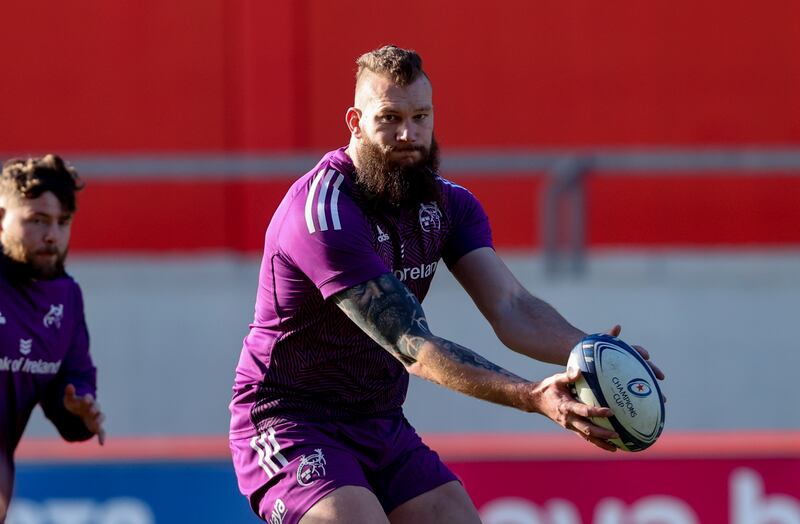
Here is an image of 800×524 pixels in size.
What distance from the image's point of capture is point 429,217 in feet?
16.6

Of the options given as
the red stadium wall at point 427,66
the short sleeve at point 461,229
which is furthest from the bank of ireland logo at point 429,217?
the red stadium wall at point 427,66

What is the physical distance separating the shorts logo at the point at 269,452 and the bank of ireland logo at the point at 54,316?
1625 mm

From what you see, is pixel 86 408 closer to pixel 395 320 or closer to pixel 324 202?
pixel 324 202

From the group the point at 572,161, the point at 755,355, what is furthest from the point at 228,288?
the point at 755,355

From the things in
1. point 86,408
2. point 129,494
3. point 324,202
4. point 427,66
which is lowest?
point 129,494

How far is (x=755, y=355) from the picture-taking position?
9.19 m

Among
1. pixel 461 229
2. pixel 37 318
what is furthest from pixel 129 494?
pixel 461 229

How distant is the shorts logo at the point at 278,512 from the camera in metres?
4.90

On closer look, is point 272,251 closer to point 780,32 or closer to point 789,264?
point 789,264

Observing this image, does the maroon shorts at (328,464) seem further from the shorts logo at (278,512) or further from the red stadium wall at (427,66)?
the red stadium wall at (427,66)

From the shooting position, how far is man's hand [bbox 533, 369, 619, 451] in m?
4.14

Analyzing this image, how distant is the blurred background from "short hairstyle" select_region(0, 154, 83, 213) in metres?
3.30

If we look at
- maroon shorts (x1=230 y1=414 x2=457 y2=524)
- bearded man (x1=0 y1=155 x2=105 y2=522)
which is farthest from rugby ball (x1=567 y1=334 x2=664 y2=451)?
bearded man (x1=0 y1=155 x2=105 y2=522)

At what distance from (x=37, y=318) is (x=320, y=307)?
6.00 ft
